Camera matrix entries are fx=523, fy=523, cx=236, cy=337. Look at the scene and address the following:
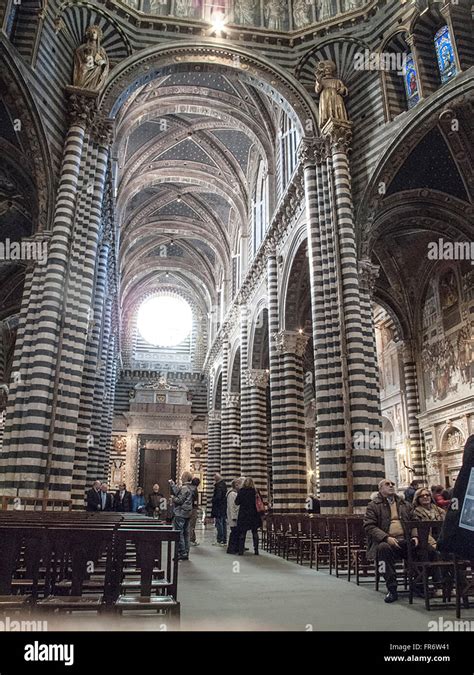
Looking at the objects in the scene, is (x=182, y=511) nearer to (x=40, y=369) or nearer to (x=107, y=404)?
(x=40, y=369)

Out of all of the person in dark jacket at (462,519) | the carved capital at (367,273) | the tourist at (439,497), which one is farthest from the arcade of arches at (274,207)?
the person in dark jacket at (462,519)

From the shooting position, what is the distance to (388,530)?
7027mm

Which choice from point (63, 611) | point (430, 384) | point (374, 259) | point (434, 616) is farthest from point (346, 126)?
point (63, 611)

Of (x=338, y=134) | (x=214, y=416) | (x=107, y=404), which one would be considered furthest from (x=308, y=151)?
(x=214, y=416)

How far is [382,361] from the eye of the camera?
88.1 feet

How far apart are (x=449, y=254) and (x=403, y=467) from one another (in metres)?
9.76

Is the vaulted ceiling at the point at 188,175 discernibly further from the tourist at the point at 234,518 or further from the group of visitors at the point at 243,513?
the group of visitors at the point at 243,513

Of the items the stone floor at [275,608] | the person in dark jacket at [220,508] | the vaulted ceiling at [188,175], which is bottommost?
the stone floor at [275,608]

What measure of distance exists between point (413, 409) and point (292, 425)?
7936 millimetres

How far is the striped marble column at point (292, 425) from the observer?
685 inches

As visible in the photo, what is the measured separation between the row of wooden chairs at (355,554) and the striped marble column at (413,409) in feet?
30.6

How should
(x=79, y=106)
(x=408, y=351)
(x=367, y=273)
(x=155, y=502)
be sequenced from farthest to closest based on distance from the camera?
1. (x=408, y=351)
2. (x=155, y=502)
3. (x=367, y=273)
4. (x=79, y=106)

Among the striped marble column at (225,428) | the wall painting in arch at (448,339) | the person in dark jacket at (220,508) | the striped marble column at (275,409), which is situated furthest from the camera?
the striped marble column at (225,428)
